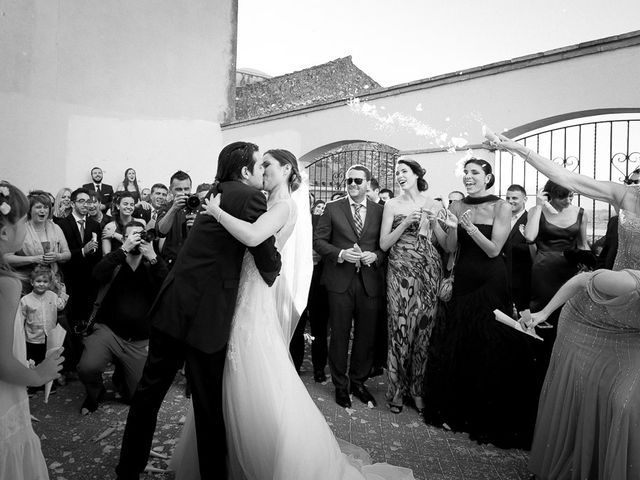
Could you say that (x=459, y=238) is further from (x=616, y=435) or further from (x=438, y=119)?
(x=438, y=119)

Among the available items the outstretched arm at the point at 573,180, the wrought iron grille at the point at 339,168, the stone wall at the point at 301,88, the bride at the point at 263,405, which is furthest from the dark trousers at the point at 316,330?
the stone wall at the point at 301,88

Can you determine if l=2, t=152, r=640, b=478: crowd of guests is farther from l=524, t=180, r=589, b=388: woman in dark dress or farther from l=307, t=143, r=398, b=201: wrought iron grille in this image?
l=307, t=143, r=398, b=201: wrought iron grille

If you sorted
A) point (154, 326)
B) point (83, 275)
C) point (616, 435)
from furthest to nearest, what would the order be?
point (83, 275) < point (154, 326) < point (616, 435)

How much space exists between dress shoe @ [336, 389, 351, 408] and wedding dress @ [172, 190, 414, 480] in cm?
164

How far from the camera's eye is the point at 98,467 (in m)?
3.26

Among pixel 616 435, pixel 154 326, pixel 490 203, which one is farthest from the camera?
pixel 490 203

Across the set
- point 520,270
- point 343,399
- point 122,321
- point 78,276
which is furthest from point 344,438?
point 78,276

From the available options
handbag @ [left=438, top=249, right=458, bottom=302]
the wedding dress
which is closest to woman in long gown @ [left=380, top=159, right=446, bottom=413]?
handbag @ [left=438, top=249, right=458, bottom=302]

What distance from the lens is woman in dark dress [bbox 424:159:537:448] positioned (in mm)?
→ 3912

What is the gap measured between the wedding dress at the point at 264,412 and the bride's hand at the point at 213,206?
0.39 m

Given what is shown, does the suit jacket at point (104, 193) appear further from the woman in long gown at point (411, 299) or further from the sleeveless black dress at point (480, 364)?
the sleeveless black dress at point (480, 364)

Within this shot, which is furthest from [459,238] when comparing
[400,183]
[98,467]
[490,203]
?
[98,467]

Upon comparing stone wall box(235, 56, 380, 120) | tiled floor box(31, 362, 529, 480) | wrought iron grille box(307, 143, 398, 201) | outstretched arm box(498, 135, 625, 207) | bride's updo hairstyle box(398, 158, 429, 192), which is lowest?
tiled floor box(31, 362, 529, 480)

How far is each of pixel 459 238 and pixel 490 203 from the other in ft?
1.30
